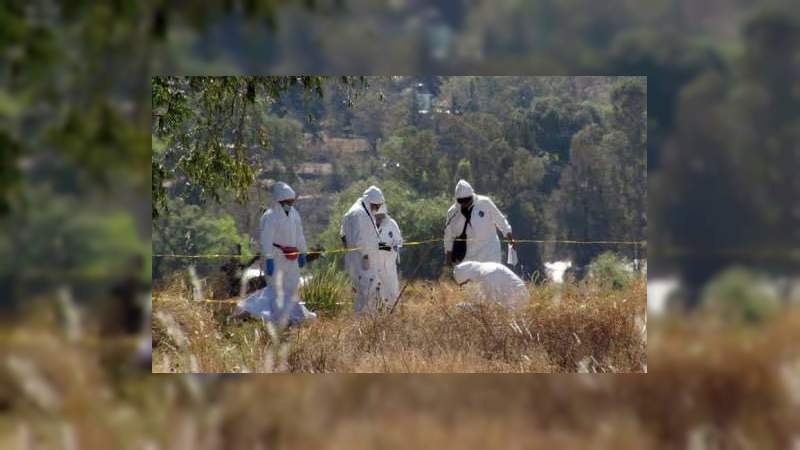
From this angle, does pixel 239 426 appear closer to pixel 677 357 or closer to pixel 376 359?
pixel 376 359

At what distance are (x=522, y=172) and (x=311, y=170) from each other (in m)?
0.76

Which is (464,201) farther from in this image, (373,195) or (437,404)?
(437,404)

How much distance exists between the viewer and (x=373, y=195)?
550 centimetres

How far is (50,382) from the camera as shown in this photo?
15.7 feet

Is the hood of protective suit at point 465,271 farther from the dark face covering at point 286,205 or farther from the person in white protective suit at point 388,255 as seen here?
the dark face covering at point 286,205

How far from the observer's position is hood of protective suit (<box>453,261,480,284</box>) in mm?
5461

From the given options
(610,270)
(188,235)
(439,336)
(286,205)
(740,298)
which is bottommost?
(439,336)

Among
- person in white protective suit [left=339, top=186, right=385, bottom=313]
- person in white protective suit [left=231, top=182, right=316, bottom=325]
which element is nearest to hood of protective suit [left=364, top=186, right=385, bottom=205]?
person in white protective suit [left=339, top=186, right=385, bottom=313]

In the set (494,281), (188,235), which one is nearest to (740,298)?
(494,281)

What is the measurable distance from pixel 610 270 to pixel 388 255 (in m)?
0.81

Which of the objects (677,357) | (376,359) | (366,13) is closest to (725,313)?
(677,357)

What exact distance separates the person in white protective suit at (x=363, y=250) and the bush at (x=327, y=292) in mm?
47

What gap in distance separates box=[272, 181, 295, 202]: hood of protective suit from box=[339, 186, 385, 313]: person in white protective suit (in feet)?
0.76

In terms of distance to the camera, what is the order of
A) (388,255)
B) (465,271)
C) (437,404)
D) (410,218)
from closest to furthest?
(437,404) < (465,271) < (388,255) < (410,218)
